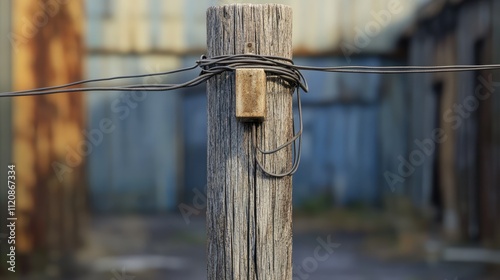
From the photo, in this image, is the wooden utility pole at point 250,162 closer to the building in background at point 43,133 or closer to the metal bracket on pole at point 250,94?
the metal bracket on pole at point 250,94

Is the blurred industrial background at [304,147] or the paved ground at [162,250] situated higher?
the blurred industrial background at [304,147]

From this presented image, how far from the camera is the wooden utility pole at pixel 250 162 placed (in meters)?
2.19

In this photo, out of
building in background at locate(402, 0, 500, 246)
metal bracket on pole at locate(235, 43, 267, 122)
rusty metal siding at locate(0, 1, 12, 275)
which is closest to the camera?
metal bracket on pole at locate(235, 43, 267, 122)

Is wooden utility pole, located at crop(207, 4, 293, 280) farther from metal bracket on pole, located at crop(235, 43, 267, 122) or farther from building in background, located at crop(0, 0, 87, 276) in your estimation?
building in background, located at crop(0, 0, 87, 276)

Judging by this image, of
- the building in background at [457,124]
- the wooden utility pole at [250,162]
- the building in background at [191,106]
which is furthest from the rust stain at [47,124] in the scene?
the wooden utility pole at [250,162]

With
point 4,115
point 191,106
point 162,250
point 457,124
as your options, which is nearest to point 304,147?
point 191,106

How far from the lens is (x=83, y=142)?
4.87 metres

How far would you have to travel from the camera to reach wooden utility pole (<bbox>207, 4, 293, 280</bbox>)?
2.19 meters

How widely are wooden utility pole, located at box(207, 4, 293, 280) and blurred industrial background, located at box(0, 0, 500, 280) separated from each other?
2652 mm

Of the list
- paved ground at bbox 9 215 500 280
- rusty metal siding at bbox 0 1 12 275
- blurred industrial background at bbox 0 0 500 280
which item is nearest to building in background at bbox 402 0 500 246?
blurred industrial background at bbox 0 0 500 280

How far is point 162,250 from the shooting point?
488 centimetres

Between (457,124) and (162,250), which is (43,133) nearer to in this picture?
(162,250)

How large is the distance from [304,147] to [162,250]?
1013 mm

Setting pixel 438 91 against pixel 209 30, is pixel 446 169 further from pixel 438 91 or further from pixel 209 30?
pixel 209 30
